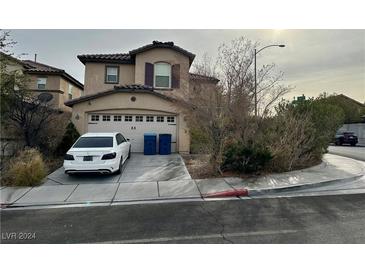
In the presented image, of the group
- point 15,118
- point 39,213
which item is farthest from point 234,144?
point 15,118

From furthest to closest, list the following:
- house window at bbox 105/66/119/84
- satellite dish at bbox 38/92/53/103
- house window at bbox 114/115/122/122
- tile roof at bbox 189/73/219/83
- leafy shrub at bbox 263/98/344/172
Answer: house window at bbox 105/66/119/84 < house window at bbox 114/115/122/122 < satellite dish at bbox 38/92/53/103 < tile roof at bbox 189/73/219/83 < leafy shrub at bbox 263/98/344/172

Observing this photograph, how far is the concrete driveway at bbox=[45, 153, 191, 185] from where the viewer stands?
8.16 metres

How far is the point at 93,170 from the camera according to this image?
26.6ft

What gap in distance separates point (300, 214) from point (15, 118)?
479 inches

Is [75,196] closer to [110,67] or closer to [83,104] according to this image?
[83,104]

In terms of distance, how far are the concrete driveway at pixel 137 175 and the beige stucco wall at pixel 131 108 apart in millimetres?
2844

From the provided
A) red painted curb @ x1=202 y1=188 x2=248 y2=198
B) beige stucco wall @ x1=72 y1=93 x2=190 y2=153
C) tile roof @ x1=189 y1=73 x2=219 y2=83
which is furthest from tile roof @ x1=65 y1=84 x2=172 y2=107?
red painted curb @ x1=202 y1=188 x2=248 y2=198

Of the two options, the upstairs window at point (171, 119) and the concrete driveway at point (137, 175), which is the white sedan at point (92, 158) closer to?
the concrete driveway at point (137, 175)

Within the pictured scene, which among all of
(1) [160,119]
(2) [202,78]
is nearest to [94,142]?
(2) [202,78]

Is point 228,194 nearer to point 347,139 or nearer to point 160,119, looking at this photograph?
point 160,119

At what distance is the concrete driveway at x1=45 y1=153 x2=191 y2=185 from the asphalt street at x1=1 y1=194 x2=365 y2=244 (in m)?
2.37

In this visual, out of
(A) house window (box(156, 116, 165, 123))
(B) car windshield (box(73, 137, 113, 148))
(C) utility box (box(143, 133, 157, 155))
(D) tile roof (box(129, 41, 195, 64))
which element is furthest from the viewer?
(D) tile roof (box(129, 41, 195, 64))

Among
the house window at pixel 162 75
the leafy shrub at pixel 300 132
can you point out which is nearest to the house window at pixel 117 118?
the house window at pixel 162 75
